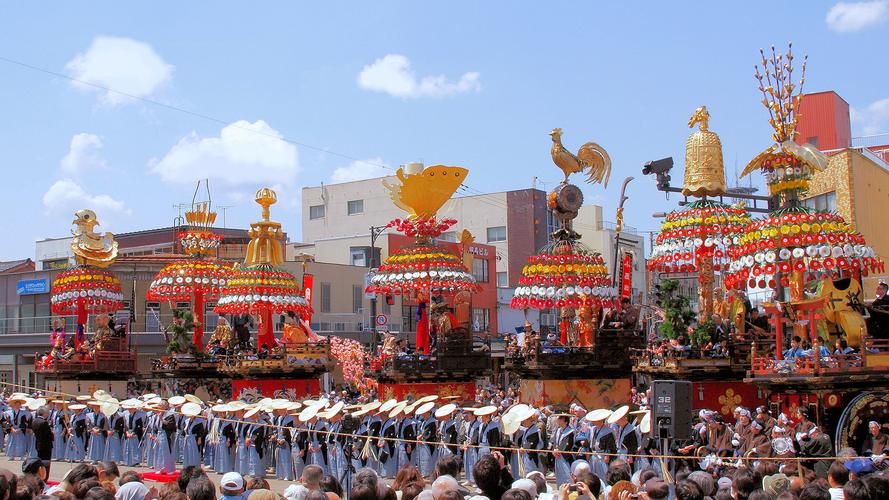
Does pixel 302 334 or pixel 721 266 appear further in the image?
pixel 302 334

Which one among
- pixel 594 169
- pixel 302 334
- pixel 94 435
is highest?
pixel 594 169

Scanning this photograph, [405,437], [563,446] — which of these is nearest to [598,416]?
[563,446]

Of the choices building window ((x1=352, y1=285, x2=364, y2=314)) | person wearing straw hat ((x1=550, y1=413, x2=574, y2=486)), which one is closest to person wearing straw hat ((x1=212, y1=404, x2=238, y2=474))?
person wearing straw hat ((x1=550, y1=413, x2=574, y2=486))

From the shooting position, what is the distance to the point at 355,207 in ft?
192

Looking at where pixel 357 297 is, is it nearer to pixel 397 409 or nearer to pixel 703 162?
pixel 703 162

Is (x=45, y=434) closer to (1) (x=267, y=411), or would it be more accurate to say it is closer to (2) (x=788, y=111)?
(1) (x=267, y=411)

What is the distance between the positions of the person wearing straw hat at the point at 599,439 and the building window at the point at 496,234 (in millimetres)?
39933

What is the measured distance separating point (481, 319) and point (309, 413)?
1298 inches

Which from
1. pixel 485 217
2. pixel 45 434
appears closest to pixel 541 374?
pixel 45 434

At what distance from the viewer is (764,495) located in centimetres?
848

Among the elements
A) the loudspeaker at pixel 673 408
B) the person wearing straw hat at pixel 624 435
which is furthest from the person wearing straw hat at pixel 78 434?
the loudspeaker at pixel 673 408

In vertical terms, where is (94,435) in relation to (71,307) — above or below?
below

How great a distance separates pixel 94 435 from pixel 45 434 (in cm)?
593

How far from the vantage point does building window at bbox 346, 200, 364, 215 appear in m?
58.1
